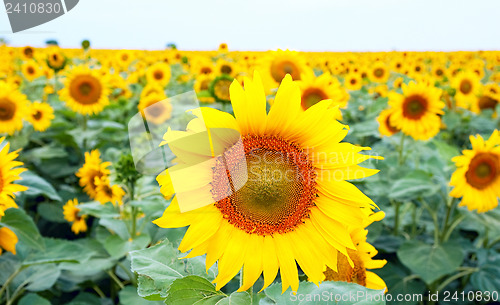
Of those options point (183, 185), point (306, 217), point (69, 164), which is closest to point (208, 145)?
point (183, 185)

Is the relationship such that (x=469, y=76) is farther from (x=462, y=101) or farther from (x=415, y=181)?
(x=415, y=181)

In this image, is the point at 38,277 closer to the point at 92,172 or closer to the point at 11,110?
the point at 92,172

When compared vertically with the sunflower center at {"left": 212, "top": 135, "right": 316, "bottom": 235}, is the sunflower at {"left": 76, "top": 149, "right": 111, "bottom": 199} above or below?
below

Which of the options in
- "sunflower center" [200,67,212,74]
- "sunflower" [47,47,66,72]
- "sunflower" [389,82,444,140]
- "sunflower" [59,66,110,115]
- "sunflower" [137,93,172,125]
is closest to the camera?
"sunflower" [389,82,444,140]

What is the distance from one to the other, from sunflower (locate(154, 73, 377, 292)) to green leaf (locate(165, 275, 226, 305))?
0.21ft

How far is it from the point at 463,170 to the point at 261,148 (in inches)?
63.9

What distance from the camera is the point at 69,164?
393 centimetres

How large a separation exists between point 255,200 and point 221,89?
8.87 ft

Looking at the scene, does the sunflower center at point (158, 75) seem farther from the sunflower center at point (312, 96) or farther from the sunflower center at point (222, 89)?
the sunflower center at point (312, 96)

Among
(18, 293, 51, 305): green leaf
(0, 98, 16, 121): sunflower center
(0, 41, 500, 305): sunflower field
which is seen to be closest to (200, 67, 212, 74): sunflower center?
(0, 41, 500, 305): sunflower field

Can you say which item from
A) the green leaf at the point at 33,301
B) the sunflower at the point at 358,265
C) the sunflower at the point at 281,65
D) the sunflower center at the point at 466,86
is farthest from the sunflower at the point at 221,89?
the sunflower center at the point at 466,86

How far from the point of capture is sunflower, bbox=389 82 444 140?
10.2ft

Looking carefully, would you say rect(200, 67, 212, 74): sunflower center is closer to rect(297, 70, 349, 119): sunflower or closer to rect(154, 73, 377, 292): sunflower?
rect(297, 70, 349, 119): sunflower

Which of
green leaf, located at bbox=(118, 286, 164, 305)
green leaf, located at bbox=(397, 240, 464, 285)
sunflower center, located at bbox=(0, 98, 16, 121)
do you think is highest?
sunflower center, located at bbox=(0, 98, 16, 121)
